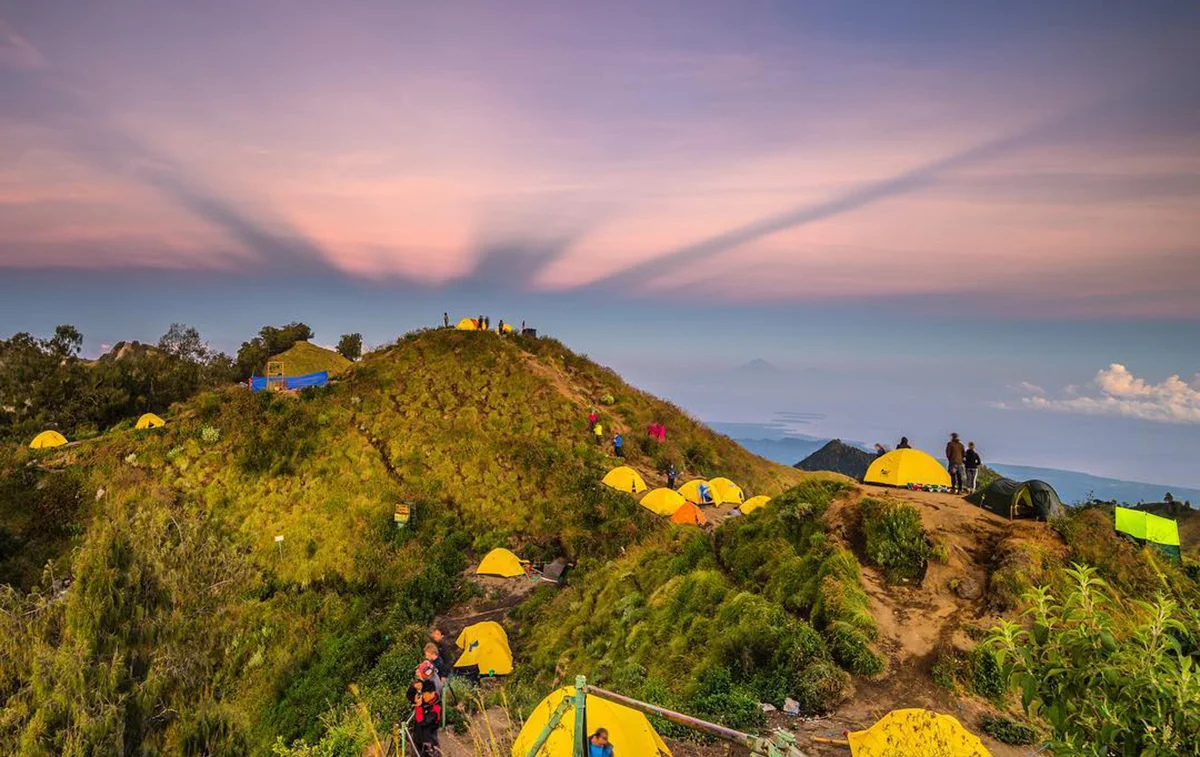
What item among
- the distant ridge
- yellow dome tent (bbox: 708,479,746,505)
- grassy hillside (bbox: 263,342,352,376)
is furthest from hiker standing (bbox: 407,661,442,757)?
the distant ridge

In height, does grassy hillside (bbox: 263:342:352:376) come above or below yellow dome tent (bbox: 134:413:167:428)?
above

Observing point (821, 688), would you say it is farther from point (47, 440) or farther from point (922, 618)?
point (47, 440)

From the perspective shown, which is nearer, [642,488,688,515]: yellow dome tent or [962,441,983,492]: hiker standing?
[962,441,983,492]: hiker standing

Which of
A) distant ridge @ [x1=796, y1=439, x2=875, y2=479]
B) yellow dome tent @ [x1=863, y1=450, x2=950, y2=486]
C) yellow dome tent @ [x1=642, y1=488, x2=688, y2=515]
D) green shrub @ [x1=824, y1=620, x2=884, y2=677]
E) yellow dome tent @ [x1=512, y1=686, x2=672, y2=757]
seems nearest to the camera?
yellow dome tent @ [x1=512, y1=686, x2=672, y2=757]

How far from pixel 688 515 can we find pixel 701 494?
3.87 metres

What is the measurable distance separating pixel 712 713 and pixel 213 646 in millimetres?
21828

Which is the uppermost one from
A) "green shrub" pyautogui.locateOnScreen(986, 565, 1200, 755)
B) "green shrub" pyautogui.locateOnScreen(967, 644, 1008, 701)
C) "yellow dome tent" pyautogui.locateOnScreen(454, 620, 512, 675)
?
"green shrub" pyautogui.locateOnScreen(986, 565, 1200, 755)

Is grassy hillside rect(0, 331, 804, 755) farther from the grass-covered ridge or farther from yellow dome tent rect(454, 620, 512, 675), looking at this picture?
the grass-covered ridge

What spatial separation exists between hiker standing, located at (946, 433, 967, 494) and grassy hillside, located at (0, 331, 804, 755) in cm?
1186

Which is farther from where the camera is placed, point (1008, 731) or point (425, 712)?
point (425, 712)

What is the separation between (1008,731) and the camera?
9469 millimetres

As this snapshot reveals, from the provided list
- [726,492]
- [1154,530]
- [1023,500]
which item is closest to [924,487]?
[1023,500]

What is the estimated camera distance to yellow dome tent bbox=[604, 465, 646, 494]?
30.8 metres

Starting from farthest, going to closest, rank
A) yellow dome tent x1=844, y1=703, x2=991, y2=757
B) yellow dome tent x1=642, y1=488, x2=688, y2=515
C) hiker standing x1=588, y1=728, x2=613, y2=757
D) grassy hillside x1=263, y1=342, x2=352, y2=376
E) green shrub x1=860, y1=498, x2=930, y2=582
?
grassy hillside x1=263, y1=342, x2=352, y2=376
yellow dome tent x1=642, y1=488, x2=688, y2=515
green shrub x1=860, y1=498, x2=930, y2=582
hiker standing x1=588, y1=728, x2=613, y2=757
yellow dome tent x1=844, y1=703, x2=991, y2=757
